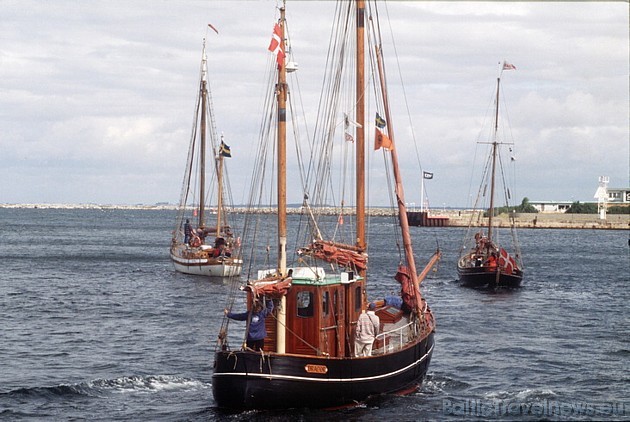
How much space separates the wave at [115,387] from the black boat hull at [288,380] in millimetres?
5414

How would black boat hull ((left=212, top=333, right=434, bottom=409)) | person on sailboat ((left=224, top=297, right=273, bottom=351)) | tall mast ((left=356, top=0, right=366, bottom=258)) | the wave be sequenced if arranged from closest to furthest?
black boat hull ((left=212, top=333, right=434, bottom=409)) < person on sailboat ((left=224, top=297, right=273, bottom=351)) < the wave < tall mast ((left=356, top=0, right=366, bottom=258))

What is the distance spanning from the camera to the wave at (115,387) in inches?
1196

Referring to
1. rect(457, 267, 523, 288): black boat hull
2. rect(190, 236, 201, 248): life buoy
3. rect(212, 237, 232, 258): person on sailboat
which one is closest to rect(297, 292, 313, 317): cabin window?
rect(457, 267, 523, 288): black boat hull

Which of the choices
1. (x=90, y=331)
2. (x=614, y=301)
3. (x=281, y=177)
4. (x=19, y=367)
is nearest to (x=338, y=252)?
(x=281, y=177)

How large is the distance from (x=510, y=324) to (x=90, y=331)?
22063mm

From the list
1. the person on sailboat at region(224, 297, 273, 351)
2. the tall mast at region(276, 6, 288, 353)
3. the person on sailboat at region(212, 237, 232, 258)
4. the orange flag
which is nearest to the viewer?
the person on sailboat at region(224, 297, 273, 351)

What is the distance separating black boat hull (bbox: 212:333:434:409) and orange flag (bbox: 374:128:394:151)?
882cm

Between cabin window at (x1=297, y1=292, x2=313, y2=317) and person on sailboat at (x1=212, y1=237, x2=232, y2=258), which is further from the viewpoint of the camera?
person on sailboat at (x1=212, y1=237, x2=232, y2=258)

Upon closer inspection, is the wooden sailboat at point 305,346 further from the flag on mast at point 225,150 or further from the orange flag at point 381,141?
the flag on mast at point 225,150

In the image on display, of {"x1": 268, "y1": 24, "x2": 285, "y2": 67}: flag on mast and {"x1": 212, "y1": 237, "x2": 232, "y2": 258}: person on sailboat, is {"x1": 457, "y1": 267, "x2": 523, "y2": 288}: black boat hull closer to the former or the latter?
{"x1": 212, "y1": 237, "x2": 232, "y2": 258}: person on sailboat

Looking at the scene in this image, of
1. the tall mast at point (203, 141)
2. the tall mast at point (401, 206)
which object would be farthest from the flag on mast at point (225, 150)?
the tall mast at point (401, 206)

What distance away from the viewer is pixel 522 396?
3055 centimetres

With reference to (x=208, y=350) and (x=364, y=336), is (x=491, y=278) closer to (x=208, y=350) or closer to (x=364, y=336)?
(x=208, y=350)

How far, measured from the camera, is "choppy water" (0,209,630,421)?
2864 centimetres
